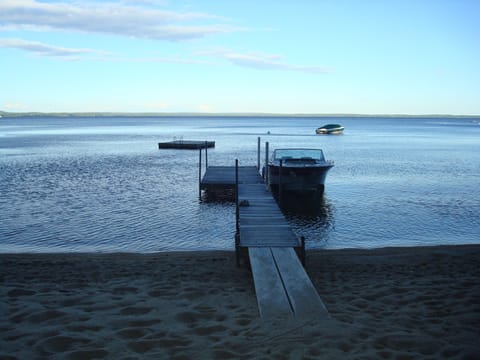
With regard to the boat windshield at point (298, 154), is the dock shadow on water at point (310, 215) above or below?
below

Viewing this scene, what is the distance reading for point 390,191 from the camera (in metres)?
28.2

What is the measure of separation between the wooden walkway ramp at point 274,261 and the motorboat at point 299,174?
14.3 feet

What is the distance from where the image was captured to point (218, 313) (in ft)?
25.0

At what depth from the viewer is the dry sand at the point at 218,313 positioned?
240 inches

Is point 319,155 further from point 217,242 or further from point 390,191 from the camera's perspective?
point 217,242

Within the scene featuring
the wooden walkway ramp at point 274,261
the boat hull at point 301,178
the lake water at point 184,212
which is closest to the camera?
the wooden walkway ramp at point 274,261

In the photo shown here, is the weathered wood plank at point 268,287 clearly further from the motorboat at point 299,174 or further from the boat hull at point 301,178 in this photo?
the boat hull at point 301,178

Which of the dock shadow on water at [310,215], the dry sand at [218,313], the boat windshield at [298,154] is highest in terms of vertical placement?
the boat windshield at [298,154]

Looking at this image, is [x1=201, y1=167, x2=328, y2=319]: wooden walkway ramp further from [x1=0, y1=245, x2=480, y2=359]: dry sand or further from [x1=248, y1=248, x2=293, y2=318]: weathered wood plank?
[x1=0, y1=245, x2=480, y2=359]: dry sand

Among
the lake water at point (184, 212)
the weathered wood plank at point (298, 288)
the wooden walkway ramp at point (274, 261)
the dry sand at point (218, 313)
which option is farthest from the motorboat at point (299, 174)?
the weathered wood plank at point (298, 288)

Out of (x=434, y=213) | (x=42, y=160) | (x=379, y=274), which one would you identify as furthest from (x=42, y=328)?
(x=42, y=160)

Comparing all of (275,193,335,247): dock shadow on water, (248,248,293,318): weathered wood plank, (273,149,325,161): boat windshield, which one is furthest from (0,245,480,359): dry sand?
(273,149,325,161): boat windshield

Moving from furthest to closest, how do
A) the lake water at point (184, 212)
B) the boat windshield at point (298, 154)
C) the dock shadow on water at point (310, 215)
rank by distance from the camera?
the boat windshield at point (298, 154), the dock shadow on water at point (310, 215), the lake water at point (184, 212)

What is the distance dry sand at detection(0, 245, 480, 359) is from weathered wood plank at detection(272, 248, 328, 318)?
0.28 m
